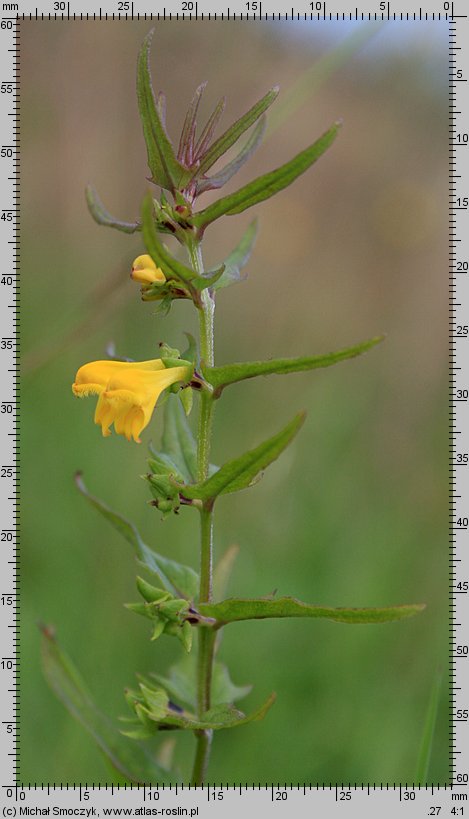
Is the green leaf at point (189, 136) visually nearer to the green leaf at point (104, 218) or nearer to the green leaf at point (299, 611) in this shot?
the green leaf at point (104, 218)

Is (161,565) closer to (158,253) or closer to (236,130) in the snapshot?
(158,253)

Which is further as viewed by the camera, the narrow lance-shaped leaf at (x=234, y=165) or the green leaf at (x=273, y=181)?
the narrow lance-shaped leaf at (x=234, y=165)

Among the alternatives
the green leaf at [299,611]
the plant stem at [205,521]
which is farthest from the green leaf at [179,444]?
the green leaf at [299,611]

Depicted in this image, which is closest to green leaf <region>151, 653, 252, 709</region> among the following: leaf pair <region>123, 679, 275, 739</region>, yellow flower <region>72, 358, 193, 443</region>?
leaf pair <region>123, 679, 275, 739</region>

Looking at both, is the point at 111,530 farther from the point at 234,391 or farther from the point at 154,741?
the point at 234,391

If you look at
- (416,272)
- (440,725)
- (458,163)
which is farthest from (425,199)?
(440,725)

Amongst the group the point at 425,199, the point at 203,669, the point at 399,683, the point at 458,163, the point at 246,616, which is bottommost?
the point at 399,683
